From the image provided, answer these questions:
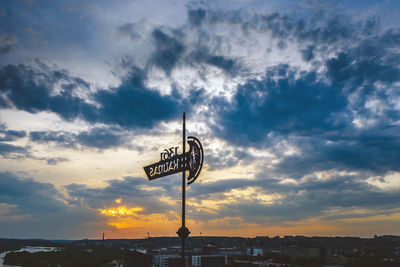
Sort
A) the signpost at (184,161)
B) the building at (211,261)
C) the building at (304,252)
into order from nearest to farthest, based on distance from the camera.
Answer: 1. the signpost at (184,161)
2. the building at (211,261)
3. the building at (304,252)

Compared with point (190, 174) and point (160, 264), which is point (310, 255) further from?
point (190, 174)

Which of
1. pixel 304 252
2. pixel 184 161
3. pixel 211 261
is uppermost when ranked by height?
pixel 184 161

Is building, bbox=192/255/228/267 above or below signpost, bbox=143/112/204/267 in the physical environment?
below

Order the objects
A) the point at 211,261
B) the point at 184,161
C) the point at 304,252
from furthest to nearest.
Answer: the point at 304,252 → the point at 211,261 → the point at 184,161

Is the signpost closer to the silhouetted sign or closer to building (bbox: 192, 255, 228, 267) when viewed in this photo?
the silhouetted sign

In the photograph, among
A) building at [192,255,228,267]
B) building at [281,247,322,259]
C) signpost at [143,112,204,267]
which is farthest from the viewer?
building at [281,247,322,259]

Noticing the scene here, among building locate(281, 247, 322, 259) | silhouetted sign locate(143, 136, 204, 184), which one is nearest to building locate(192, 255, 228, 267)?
building locate(281, 247, 322, 259)

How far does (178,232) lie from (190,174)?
2406mm

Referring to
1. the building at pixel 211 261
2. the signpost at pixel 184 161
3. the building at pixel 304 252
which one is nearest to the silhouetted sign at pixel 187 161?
the signpost at pixel 184 161

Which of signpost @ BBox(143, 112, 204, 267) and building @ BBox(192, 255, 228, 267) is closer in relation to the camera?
signpost @ BBox(143, 112, 204, 267)

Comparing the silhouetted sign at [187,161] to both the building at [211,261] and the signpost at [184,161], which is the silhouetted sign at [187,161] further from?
the building at [211,261]

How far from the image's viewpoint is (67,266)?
12156 cm

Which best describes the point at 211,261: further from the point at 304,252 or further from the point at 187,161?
the point at 187,161

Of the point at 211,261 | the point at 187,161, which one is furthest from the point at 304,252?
the point at 187,161
